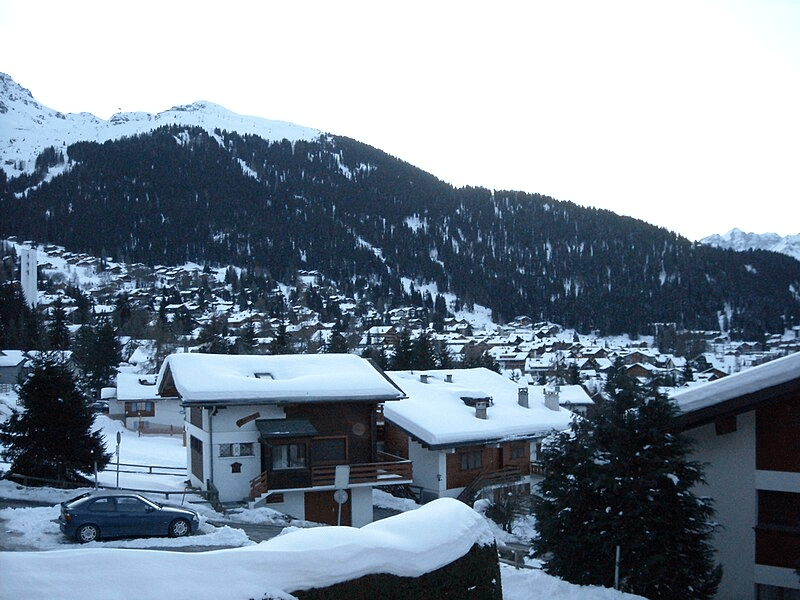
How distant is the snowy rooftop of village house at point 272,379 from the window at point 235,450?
71.1 inches

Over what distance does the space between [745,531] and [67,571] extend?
12758mm

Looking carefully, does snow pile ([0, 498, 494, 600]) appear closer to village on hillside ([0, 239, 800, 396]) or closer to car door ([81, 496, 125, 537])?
car door ([81, 496, 125, 537])

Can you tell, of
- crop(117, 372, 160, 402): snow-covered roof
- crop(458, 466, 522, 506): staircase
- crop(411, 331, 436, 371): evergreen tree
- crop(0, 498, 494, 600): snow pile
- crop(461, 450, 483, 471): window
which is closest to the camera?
crop(0, 498, 494, 600): snow pile

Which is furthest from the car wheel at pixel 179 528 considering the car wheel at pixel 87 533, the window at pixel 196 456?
the window at pixel 196 456

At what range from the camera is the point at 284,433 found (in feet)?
83.0

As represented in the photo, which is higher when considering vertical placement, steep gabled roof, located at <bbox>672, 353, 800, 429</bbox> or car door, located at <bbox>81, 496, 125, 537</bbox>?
steep gabled roof, located at <bbox>672, 353, 800, 429</bbox>

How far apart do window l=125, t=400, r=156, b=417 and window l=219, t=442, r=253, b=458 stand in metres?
34.0

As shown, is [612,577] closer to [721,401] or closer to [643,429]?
[643,429]

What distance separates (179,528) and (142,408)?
42757 millimetres

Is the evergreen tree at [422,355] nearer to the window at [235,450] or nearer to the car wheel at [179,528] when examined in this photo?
the window at [235,450]

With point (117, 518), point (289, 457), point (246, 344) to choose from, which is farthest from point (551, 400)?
point (246, 344)

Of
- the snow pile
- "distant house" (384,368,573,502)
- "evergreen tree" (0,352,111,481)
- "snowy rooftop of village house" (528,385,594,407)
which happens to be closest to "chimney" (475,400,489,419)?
"distant house" (384,368,573,502)

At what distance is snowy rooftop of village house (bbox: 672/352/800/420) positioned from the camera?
13.5 metres

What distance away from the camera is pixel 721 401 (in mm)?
13727
